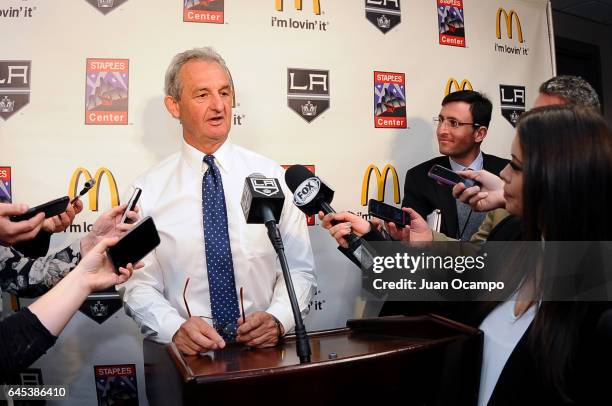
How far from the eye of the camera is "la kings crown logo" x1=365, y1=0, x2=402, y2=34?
2582 millimetres

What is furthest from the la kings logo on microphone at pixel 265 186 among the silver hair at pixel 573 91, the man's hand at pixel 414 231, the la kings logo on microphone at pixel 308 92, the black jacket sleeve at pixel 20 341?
the la kings logo on microphone at pixel 308 92

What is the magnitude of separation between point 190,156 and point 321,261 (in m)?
0.93

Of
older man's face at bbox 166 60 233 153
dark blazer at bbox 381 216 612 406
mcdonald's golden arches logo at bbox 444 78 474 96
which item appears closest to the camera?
dark blazer at bbox 381 216 612 406

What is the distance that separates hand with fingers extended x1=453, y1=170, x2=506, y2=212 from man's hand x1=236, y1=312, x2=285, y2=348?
0.74 metres

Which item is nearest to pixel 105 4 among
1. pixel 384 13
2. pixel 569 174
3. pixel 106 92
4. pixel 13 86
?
pixel 106 92

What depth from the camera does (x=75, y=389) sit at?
2.20m

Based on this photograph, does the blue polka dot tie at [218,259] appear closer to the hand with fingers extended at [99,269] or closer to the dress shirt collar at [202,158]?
the dress shirt collar at [202,158]

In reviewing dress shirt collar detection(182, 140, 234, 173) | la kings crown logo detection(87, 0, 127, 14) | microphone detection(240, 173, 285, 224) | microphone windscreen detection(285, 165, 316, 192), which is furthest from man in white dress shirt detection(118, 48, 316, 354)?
la kings crown logo detection(87, 0, 127, 14)

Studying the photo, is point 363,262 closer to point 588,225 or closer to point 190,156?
point 588,225

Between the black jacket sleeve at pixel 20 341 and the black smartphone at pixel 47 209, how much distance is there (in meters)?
0.54

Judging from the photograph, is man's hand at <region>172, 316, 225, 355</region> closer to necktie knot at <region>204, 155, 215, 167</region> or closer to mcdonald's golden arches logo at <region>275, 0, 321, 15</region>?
necktie knot at <region>204, 155, 215, 167</region>

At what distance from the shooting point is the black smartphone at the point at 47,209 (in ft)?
4.69

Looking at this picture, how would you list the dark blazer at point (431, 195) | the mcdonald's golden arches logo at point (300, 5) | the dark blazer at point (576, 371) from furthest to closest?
the mcdonald's golden arches logo at point (300, 5) < the dark blazer at point (431, 195) < the dark blazer at point (576, 371)

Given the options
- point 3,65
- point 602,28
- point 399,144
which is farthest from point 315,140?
point 602,28
